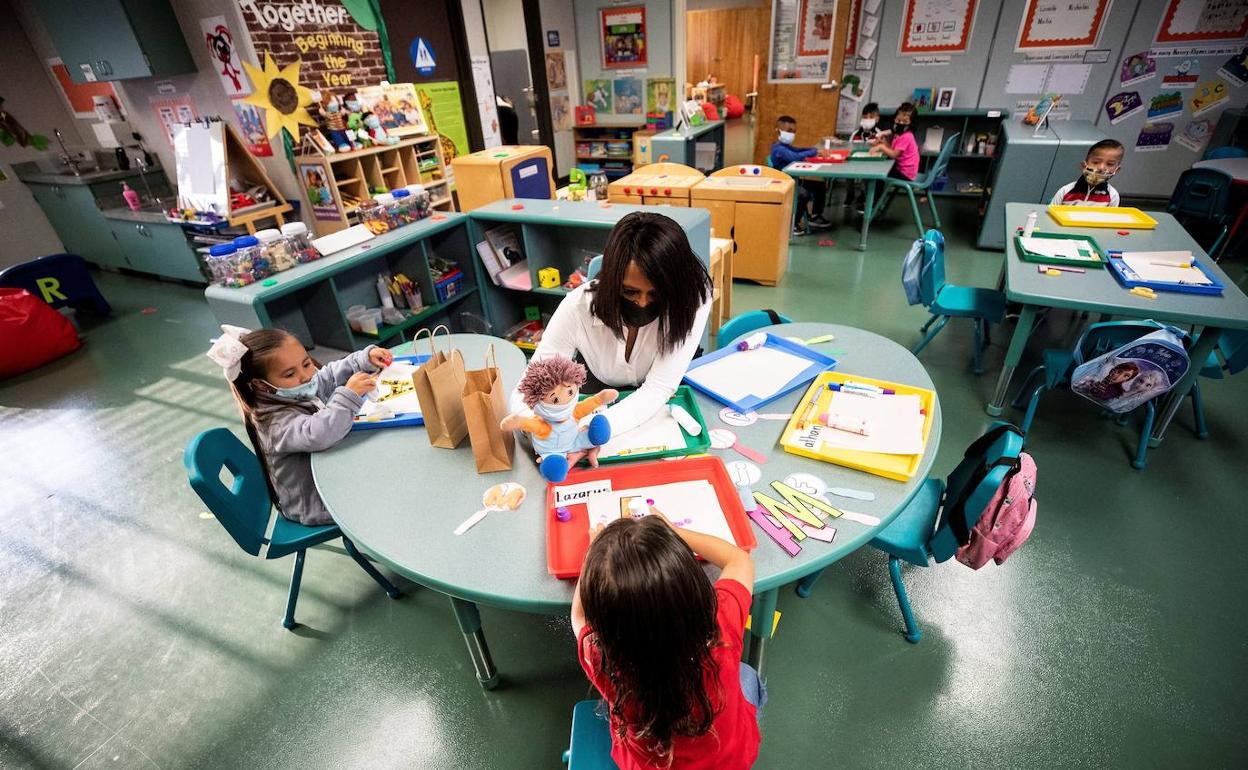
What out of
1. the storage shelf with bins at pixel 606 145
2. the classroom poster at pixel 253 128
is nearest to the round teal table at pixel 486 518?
the classroom poster at pixel 253 128

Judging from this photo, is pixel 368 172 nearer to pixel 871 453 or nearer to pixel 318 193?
pixel 318 193

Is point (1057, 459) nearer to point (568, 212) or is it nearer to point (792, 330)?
point (792, 330)

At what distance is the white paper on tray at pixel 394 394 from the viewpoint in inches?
71.7

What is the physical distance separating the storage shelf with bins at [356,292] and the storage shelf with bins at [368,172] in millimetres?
1446

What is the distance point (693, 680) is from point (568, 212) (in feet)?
8.45

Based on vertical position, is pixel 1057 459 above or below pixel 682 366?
below

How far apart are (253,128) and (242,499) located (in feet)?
13.5

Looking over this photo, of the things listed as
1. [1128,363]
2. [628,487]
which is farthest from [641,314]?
[1128,363]

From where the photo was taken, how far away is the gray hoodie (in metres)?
1.66

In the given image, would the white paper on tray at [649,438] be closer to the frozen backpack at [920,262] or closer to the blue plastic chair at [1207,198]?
the frozen backpack at [920,262]

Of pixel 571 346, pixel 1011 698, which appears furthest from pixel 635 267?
pixel 1011 698

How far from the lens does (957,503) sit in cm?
155

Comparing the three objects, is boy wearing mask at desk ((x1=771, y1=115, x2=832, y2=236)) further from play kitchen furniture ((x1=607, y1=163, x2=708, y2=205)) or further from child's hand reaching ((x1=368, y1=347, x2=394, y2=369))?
child's hand reaching ((x1=368, y1=347, x2=394, y2=369))

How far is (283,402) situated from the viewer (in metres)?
1.74
